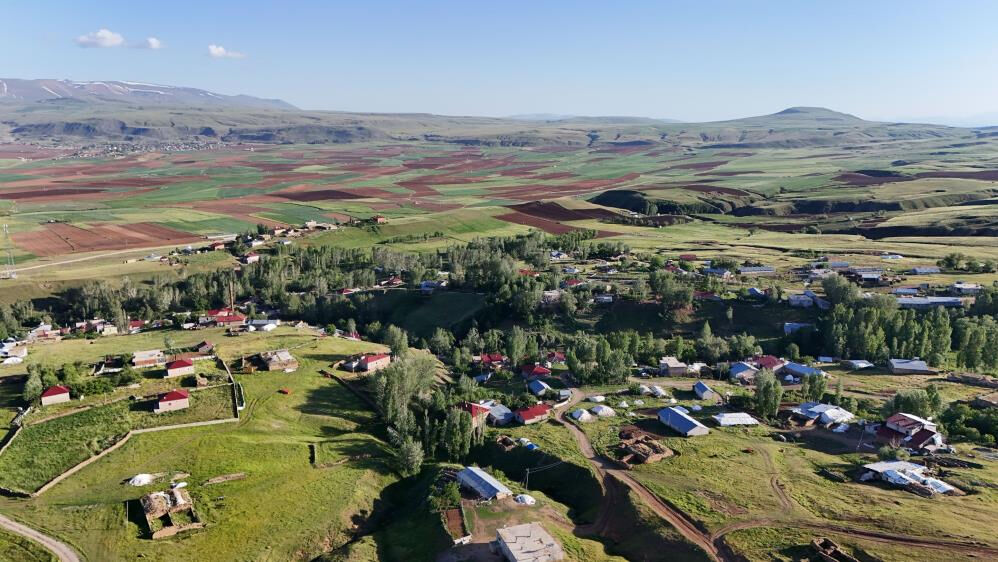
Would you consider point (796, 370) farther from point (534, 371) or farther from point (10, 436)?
point (10, 436)

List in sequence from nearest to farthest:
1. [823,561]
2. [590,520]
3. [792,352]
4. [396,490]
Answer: [823,561] < [590,520] < [396,490] < [792,352]

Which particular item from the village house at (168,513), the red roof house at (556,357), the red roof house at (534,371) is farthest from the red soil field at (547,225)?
the village house at (168,513)

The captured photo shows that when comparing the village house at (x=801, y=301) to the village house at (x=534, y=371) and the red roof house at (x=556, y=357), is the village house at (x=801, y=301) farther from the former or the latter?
the village house at (x=534, y=371)

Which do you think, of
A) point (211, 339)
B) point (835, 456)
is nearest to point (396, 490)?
point (835, 456)

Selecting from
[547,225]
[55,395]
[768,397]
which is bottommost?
[768,397]

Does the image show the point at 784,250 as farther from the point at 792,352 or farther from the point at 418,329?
the point at 418,329

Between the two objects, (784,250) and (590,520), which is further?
(784,250)

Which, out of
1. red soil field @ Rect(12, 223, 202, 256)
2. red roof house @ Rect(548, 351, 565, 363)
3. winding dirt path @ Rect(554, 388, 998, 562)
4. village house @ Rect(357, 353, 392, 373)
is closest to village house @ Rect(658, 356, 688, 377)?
red roof house @ Rect(548, 351, 565, 363)

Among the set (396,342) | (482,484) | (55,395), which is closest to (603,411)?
(482,484)
